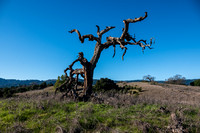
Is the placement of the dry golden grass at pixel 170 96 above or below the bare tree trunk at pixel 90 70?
below

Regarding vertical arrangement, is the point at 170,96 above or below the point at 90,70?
below

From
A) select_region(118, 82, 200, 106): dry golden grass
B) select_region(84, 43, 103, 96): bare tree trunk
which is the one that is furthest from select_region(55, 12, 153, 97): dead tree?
select_region(118, 82, 200, 106): dry golden grass

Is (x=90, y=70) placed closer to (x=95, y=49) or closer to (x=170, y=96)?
(x=95, y=49)

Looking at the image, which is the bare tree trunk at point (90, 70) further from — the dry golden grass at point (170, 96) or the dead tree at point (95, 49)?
the dry golden grass at point (170, 96)

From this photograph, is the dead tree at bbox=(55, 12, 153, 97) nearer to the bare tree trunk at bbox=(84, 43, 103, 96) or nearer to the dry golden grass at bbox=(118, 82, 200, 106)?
the bare tree trunk at bbox=(84, 43, 103, 96)

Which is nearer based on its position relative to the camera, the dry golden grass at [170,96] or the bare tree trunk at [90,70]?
the bare tree trunk at [90,70]

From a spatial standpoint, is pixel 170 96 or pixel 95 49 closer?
pixel 95 49

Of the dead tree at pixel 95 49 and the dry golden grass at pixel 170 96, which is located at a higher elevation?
the dead tree at pixel 95 49

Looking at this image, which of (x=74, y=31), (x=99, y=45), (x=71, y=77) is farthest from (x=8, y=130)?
(x=74, y=31)

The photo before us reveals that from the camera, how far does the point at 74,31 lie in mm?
11477

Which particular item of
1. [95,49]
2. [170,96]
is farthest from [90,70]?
[170,96]

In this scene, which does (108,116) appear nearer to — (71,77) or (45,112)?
(45,112)

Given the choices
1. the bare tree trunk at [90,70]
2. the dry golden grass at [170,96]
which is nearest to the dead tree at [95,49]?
the bare tree trunk at [90,70]

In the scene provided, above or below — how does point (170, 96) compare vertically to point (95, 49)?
below
